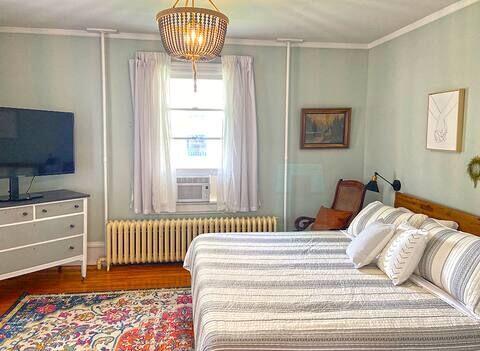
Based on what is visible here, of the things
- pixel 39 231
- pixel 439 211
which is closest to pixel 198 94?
pixel 39 231

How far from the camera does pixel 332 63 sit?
179 inches

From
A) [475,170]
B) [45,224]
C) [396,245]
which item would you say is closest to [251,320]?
[396,245]

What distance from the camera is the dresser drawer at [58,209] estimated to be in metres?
3.59

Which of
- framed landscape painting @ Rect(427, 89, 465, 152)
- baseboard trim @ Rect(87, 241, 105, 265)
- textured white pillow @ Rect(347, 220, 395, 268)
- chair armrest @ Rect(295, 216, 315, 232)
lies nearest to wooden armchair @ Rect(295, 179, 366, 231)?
chair armrest @ Rect(295, 216, 315, 232)

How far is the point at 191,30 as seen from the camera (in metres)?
2.08

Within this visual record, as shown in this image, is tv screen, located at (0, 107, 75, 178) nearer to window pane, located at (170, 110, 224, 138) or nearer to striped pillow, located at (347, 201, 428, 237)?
window pane, located at (170, 110, 224, 138)

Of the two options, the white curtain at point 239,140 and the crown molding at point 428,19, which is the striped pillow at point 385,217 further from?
the crown molding at point 428,19

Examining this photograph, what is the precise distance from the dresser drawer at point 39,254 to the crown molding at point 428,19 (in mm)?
3770

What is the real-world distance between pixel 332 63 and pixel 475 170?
2.17 m

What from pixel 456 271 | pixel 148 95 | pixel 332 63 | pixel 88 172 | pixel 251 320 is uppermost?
pixel 332 63

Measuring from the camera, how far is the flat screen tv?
11.6 ft

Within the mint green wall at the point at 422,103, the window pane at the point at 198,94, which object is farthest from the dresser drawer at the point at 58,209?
the mint green wall at the point at 422,103

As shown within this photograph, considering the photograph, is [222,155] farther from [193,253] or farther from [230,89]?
[193,253]

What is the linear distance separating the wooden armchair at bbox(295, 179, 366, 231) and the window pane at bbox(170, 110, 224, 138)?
137 centimetres
